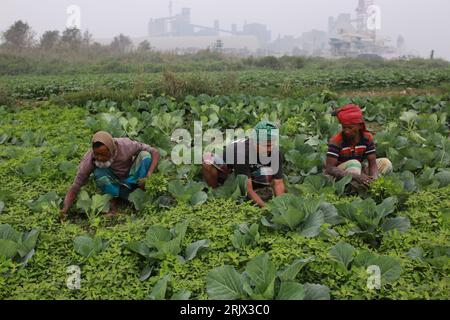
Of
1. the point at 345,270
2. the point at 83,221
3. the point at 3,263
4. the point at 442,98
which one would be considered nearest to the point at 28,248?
the point at 3,263

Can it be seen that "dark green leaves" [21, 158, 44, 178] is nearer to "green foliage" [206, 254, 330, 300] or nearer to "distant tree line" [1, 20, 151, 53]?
"green foliage" [206, 254, 330, 300]

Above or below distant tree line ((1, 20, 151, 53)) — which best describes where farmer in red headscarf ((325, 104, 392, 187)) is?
below

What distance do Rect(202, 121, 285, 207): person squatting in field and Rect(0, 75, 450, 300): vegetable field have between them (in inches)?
5.7

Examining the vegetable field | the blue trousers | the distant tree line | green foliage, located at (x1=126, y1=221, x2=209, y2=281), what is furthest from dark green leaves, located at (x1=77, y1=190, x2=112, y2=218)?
the distant tree line

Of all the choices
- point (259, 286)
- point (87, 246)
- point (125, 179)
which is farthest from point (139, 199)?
point (259, 286)

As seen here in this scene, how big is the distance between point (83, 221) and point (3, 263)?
1.02m

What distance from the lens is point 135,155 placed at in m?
4.03

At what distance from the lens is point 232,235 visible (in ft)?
9.90

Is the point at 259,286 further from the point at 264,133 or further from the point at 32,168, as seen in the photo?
the point at 32,168

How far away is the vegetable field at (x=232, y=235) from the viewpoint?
97.9 inches

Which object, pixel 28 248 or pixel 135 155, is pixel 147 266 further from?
pixel 135 155

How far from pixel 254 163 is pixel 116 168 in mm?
1288

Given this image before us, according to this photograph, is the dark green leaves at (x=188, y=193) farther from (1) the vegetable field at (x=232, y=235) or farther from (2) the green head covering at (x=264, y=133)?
(2) the green head covering at (x=264, y=133)

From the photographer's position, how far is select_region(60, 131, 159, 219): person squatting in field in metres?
3.67
